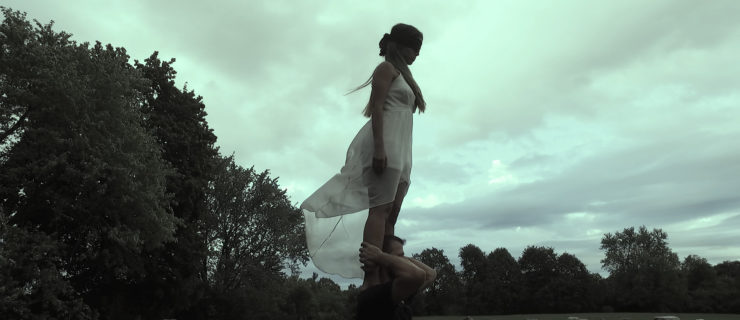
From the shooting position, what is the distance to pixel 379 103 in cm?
395

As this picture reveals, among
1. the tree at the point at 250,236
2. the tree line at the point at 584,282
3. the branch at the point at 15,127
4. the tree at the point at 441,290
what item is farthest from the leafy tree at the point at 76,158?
the tree at the point at 441,290

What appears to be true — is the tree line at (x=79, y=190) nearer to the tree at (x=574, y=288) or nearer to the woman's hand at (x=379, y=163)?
the woman's hand at (x=379, y=163)

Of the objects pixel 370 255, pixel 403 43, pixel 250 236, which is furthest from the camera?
pixel 250 236

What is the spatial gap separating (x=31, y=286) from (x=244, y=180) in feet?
65.4

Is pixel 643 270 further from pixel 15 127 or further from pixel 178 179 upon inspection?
pixel 15 127

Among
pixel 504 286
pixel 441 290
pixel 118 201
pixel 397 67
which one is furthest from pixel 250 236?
pixel 504 286

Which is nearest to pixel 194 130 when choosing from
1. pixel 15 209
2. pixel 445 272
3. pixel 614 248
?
pixel 15 209

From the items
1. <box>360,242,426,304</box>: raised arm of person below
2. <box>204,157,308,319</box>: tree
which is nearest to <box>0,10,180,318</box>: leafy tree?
<box>204,157,308,319</box>: tree

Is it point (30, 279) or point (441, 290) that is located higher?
point (441, 290)

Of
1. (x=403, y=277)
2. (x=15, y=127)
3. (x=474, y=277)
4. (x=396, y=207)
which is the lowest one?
(x=403, y=277)

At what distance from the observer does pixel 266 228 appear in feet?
120

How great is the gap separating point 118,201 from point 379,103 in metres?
19.3

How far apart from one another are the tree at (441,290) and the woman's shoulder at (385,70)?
87.6 meters

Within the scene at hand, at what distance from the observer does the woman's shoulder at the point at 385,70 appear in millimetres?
4094
